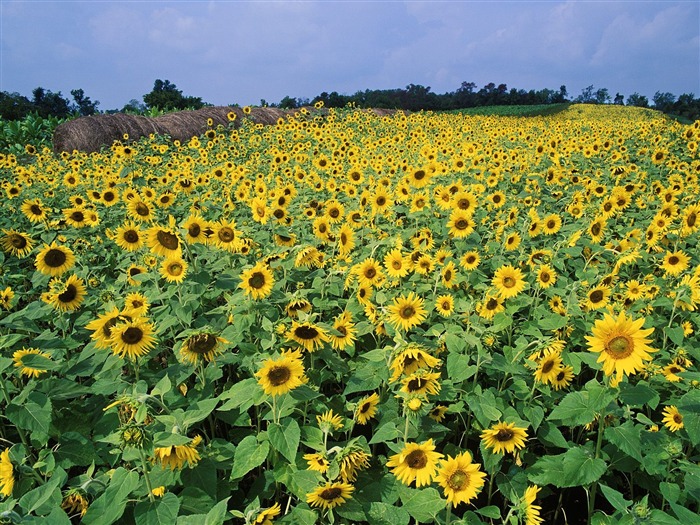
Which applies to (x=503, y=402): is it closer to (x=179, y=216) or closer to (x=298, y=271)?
(x=298, y=271)

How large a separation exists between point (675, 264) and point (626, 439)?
277cm

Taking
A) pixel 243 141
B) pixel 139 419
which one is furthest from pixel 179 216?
pixel 243 141

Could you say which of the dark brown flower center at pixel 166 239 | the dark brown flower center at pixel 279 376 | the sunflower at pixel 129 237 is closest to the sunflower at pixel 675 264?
the dark brown flower center at pixel 279 376

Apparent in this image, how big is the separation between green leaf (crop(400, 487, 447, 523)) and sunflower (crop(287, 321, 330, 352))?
0.90m

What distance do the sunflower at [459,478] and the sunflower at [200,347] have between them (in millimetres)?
1313

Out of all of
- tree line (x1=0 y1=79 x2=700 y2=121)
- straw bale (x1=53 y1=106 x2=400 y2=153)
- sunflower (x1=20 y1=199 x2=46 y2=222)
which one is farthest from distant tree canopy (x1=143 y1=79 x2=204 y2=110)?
sunflower (x1=20 y1=199 x2=46 y2=222)

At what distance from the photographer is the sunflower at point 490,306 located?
3.06 m

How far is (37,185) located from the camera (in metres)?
8.63

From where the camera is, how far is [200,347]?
2.26 meters

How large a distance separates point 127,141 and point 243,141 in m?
4.35

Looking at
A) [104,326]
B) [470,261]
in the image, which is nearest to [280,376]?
[104,326]

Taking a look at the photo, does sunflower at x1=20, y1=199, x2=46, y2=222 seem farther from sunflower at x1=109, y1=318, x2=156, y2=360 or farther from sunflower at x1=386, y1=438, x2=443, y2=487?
sunflower at x1=386, y1=438, x2=443, y2=487

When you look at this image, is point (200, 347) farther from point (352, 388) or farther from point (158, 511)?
point (352, 388)

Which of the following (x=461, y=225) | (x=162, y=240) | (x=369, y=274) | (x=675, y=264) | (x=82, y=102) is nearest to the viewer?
(x=162, y=240)
